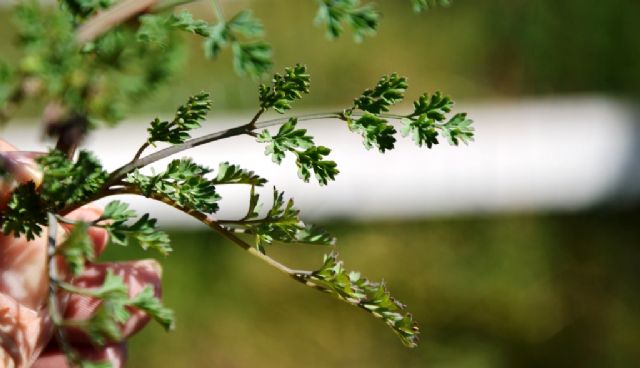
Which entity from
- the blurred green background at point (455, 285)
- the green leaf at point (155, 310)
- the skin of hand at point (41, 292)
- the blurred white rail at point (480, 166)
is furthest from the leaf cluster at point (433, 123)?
the blurred white rail at point (480, 166)

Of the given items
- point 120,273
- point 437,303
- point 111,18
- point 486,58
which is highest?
point 486,58

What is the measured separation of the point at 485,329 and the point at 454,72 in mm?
743

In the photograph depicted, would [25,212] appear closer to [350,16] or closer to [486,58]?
[350,16]

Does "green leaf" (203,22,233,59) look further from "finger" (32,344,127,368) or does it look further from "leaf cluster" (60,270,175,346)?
"finger" (32,344,127,368)

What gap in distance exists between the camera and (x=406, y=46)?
98.7 inches

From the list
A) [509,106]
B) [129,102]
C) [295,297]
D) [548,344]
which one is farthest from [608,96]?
[129,102]

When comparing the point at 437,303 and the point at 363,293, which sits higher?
the point at 363,293

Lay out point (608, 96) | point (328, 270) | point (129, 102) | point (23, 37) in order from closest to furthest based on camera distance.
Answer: point (23, 37) < point (328, 270) < point (129, 102) < point (608, 96)

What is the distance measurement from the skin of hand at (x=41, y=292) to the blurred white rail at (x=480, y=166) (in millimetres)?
1316

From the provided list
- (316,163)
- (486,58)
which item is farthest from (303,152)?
(486,58)

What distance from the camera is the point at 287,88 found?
620 mm

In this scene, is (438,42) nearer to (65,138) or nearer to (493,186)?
(493,186)

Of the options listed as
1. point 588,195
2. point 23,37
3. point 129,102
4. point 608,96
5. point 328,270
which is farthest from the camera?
point 608,96

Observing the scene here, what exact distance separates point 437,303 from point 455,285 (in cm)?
7
